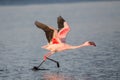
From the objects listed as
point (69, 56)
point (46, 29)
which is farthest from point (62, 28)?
point (69, 56)

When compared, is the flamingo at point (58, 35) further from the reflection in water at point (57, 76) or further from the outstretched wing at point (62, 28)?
the reflection in water at point (57, 76)

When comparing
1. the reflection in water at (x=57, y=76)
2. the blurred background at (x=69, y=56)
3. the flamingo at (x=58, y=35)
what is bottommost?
the blurred background at (x=69, y=56)

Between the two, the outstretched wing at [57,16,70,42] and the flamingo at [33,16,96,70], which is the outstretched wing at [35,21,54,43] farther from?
the outstretched wing at [57,16,70,42]

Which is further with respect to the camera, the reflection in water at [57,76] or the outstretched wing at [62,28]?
the outstretched wing at [62,28]

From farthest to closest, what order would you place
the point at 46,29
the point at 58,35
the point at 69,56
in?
the point at 69,56 < the point at 58,35 < the point at 46,29

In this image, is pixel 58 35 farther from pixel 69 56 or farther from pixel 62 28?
pixel 69 56

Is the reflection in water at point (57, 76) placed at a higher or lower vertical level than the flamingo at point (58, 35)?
lower

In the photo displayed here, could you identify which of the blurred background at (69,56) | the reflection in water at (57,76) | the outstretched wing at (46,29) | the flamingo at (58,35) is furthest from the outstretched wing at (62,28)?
the reflection in water at (57,76)

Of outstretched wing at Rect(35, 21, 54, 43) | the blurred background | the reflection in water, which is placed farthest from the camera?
outstretched wing at Rect(35, 21, 54, 43)

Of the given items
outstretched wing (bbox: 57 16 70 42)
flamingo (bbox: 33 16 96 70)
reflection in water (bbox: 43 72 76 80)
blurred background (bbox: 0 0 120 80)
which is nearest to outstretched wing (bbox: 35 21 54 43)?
flamingo (bbox: 33 16 96 70)

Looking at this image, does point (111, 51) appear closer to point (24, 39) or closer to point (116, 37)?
point (116, 37)

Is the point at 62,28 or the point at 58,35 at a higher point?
the point at 62,28

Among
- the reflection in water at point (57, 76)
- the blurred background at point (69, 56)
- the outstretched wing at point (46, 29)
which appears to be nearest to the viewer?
the reflection in water at point (57, 76)

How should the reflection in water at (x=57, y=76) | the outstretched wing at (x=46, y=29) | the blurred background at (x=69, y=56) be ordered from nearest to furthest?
the reflection in water at (x=57, y=76) < the blurred background at (x=69, y=56) < the outstretched wing at (x=46, y=29)
